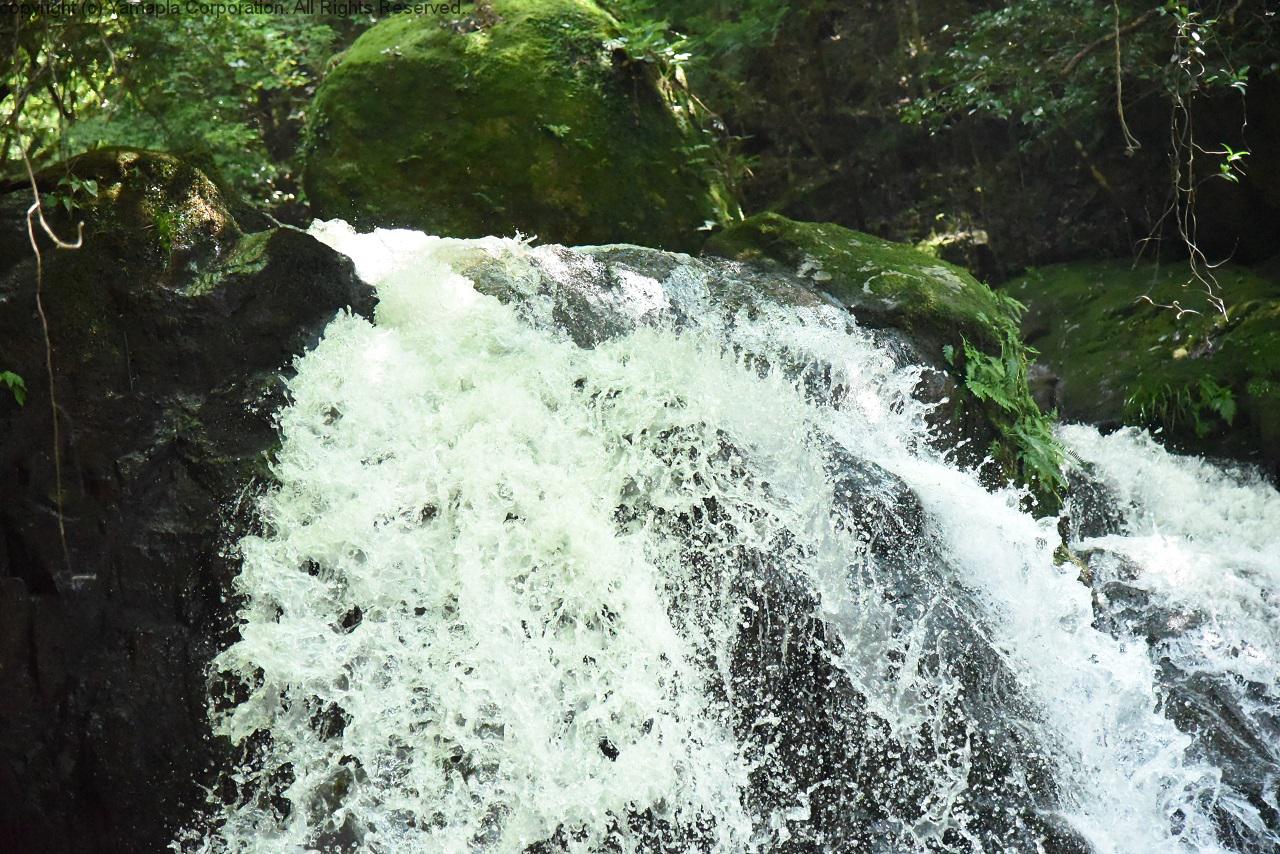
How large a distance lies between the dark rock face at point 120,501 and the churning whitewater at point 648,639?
0.58 feet

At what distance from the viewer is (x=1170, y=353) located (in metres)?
8.02

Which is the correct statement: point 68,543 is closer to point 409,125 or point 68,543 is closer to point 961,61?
point 409,125

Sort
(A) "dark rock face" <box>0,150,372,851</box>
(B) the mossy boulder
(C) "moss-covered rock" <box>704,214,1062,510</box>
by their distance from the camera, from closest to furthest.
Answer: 1. (A) "dark rock face" <box>0,150,372,851</box>
2. (C) "moss-covered rock" <box>704,214,1062,510</box>
3. (B) the mossy boulder

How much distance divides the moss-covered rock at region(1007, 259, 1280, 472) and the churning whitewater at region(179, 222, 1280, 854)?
303 centimetres

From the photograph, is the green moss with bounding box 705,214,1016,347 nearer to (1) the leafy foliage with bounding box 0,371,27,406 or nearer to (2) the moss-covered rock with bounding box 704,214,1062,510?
(2) the moss-covered rock with bounding box 704,214,1062,510

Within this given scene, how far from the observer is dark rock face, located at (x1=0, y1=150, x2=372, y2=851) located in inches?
141

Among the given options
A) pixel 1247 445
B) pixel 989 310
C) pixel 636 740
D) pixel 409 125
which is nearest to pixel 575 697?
pixel 636 740

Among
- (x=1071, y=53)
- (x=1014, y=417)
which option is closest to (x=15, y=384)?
(x=1014, y=417)

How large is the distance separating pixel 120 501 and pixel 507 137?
385cm

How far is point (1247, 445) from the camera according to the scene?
288 inches

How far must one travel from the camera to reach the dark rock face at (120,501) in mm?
3580

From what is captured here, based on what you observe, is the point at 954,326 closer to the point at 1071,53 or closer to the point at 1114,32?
the point at 1114,32

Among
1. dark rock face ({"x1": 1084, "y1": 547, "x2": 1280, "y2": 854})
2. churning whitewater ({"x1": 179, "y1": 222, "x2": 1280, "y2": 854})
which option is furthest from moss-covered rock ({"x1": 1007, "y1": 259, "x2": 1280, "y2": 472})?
churning whitewater ({"x1": 179, "y1": 222, "x2": 1280, "y2": 854})

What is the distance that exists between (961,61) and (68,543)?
7182 mm
